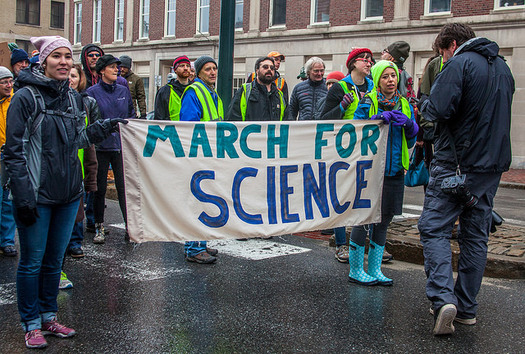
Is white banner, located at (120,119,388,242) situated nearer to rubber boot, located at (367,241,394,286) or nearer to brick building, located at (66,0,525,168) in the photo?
rubber boot, located at (367,241,394,286)

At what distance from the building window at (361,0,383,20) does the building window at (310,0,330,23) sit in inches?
66.9

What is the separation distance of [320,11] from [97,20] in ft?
55.6

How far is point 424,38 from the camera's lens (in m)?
21.0

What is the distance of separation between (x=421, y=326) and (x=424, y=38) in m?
18.3

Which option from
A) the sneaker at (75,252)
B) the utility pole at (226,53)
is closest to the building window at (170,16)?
the utility pole at (226,53)

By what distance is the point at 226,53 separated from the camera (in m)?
8.16

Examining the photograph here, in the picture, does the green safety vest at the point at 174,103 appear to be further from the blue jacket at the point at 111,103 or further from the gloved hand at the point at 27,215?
the gloved hand at the point at 27,215

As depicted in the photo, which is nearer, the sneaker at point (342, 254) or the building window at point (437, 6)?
the sneaker at point (342, 254)

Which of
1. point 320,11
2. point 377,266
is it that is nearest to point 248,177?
point 377,266

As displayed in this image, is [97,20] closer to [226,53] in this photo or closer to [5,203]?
[226,53]

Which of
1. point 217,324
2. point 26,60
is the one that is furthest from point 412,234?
point 26,60

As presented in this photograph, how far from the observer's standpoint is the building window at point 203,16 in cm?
2894

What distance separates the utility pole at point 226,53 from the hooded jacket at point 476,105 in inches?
167

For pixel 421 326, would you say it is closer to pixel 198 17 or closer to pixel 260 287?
pixel 260 287
